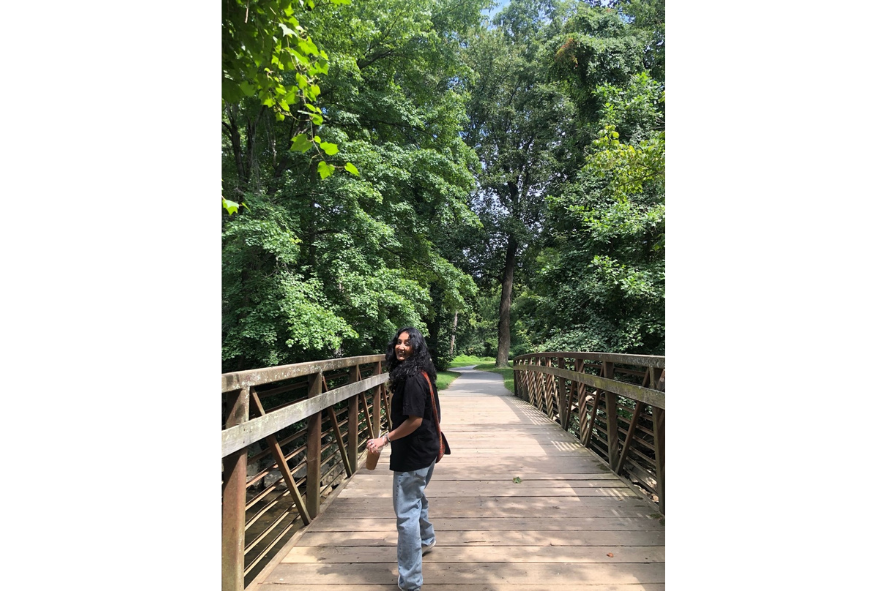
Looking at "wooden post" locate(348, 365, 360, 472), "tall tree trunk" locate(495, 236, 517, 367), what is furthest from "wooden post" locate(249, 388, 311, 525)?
"tall tree trunk" locate(495, 236, 517, 367)

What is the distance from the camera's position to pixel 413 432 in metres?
2.62

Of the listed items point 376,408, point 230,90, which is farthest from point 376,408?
point 230,90

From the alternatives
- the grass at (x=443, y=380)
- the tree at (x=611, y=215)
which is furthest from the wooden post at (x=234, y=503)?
the grass at (x=443, y=380)

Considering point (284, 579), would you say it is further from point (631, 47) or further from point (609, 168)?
point (631, 47)

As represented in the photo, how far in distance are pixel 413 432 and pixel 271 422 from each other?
796 mm

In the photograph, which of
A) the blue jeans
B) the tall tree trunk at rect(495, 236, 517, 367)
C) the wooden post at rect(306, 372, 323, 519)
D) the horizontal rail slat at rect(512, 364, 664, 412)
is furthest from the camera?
the tall tree trunk at rect(495, 236, 517, 367)

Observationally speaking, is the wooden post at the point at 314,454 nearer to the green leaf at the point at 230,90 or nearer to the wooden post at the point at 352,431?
the wooden post at the point at 352,431

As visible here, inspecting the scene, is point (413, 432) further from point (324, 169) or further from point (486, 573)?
point (324, 169)

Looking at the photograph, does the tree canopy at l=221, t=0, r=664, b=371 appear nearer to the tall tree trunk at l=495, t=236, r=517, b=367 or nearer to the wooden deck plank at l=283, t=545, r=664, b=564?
the wooden deck plank at l=283, t=545, r=664, b=564

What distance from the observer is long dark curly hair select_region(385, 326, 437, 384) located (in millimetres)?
2648

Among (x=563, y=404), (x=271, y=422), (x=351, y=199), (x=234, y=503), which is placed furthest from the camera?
(x=351, y=199)

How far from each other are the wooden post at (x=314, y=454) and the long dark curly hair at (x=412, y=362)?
3.58 feet

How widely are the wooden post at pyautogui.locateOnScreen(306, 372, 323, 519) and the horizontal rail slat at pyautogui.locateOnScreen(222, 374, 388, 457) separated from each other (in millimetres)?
81

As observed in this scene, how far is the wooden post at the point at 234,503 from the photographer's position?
239cm
